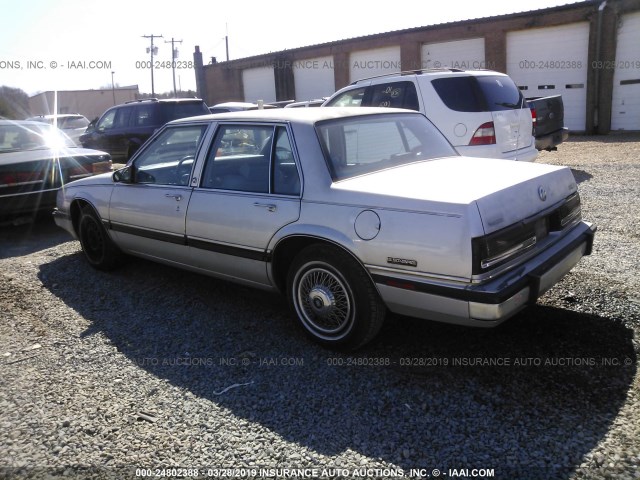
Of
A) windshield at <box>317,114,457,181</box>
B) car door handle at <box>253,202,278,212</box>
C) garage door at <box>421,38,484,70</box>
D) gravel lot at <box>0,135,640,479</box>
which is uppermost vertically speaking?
garage door at <box>421,38,484,70</box>

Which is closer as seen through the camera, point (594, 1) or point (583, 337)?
point (583, 337)

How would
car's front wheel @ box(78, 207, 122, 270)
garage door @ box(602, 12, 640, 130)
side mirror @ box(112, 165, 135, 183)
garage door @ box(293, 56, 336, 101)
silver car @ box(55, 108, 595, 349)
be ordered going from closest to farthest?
1. silver car @ box(55, 108, 595, 349)
2. side mirror @ box(112, 165, 135, 183)
3. car's front wheel @ box(78, 207, 122, 270)
4. garage door @ box(602, 12, 640, 130)
5. garage door @ box(293, 56, 336, 101)

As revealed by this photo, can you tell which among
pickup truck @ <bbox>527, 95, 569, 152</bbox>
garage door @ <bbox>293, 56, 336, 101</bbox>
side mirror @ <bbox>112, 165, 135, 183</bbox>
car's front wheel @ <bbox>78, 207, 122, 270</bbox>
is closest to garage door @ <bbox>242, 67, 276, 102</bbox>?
garage door @ <bbox>293, 56, 336, 101</bbox>

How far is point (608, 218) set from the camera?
6.43 metres

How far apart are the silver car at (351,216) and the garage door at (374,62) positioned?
68.1 feet

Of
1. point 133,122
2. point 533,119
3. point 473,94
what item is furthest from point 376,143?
point 133,122

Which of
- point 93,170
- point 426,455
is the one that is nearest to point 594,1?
point 93,170

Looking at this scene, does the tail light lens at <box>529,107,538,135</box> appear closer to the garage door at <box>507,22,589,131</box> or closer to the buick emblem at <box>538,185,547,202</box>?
the buick emblem at <box>538,185,547,202</box>

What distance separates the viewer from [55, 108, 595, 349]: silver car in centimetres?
299

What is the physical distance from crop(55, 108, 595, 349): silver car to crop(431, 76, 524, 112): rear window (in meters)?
2.91

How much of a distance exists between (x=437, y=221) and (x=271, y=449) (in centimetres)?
147

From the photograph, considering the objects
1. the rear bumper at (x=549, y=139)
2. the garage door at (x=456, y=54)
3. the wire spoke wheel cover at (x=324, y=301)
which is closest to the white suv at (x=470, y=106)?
the rear bumper at (x=549, y=139)

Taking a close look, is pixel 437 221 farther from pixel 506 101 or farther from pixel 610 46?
pixel 610 46

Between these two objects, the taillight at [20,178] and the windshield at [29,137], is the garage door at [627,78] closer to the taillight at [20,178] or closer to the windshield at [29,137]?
the windshield at [29,137]
